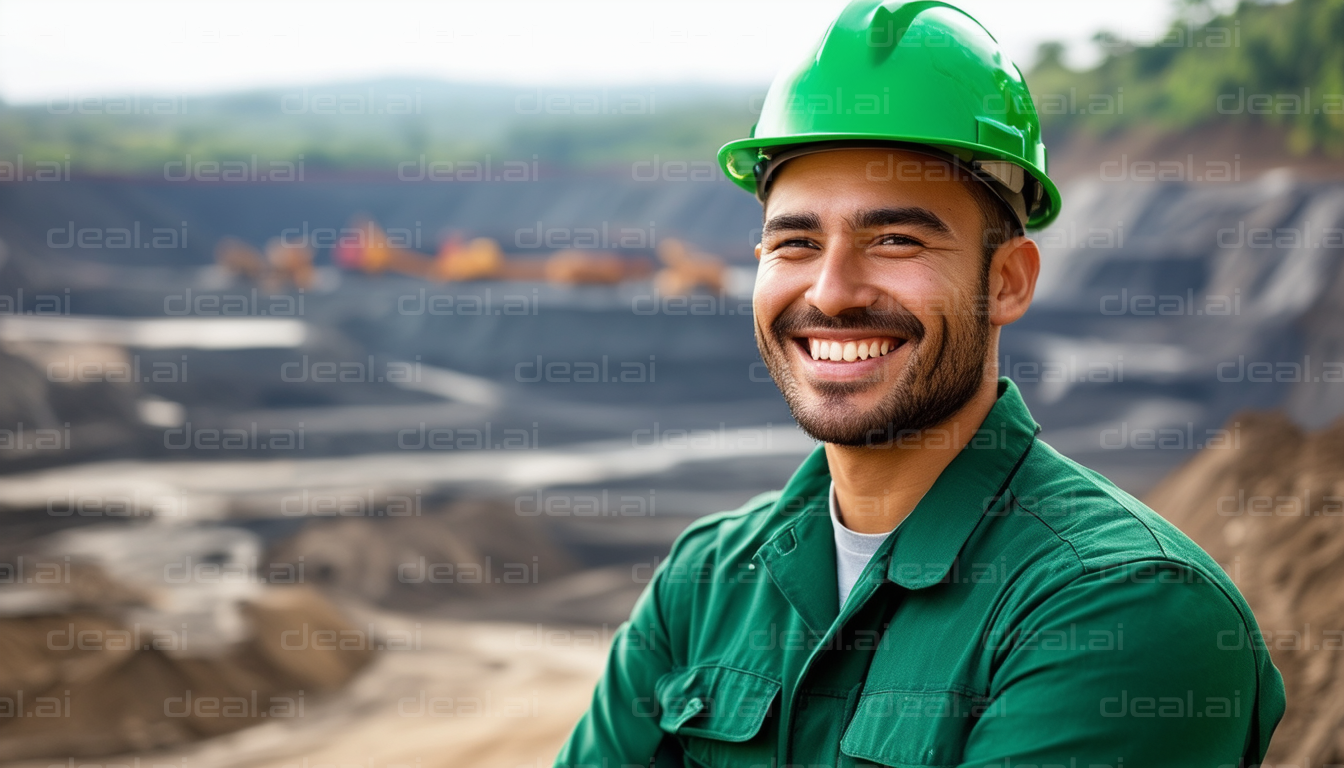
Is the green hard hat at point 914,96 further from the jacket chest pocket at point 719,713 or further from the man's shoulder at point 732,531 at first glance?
the jacket chest pocket at point 719,713

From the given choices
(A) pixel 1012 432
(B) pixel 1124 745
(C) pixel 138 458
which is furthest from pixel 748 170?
(C) pixel 138 458

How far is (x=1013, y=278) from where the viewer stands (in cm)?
135

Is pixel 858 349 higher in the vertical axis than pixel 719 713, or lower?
higher

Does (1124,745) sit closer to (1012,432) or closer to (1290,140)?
(1012,432)

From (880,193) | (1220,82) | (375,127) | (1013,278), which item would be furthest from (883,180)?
(375,127)

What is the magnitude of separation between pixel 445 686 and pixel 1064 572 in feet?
15.5

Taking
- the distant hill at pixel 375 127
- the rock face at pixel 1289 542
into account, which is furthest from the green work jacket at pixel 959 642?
the distant hill at pixel 375 127

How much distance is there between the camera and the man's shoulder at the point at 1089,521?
1046 millimetres

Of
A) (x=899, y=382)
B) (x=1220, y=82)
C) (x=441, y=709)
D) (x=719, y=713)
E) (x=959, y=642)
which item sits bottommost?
(x=441, y=709)

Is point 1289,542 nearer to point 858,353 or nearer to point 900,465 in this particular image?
point 900,465

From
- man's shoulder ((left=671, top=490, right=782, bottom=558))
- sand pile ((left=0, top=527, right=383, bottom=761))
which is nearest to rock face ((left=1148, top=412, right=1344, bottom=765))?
man's shoulder ((left=671, top=490, right=782, bottom=558))

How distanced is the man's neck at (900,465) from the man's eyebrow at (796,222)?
10.2 inches

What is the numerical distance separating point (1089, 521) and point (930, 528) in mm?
168

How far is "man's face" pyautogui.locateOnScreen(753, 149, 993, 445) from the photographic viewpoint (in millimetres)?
1238
